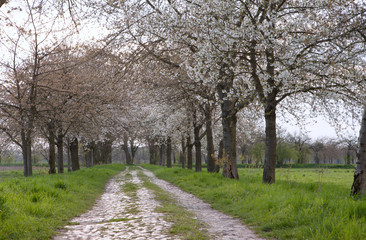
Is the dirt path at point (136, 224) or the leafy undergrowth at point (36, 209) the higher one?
the leafy undergrowth at point (36, 209)

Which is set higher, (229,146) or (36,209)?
(229,146)

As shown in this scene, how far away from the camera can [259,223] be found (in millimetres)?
7660

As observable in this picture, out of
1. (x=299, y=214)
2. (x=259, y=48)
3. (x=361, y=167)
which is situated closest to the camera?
(x=299, y=214)

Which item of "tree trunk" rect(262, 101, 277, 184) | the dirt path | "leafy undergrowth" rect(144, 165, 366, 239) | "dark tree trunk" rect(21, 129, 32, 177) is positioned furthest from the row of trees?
"dark tree trunk" rect(21, 129, 32, 177)

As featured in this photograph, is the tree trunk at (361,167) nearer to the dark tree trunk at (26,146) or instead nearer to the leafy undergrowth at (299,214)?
the leafy undergrowth at (299,214)

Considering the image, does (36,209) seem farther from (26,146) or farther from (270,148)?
(26,146)

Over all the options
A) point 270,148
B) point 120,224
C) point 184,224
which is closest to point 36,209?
point 120,224

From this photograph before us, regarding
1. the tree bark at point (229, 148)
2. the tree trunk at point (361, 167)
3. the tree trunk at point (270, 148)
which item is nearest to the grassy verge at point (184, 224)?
the tree trunk at point (361, 167)

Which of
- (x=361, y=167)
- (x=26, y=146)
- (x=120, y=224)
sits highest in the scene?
(x=26, y=146)

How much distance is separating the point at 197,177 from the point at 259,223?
1038 centimetres

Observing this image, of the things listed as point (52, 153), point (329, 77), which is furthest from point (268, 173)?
point (52, 153)

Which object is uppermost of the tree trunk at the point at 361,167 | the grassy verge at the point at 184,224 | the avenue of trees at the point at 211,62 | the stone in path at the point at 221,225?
the avenue of trees at the point at 211,62

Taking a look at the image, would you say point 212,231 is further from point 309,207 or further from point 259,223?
point 309,207

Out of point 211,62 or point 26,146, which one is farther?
point 26,146
